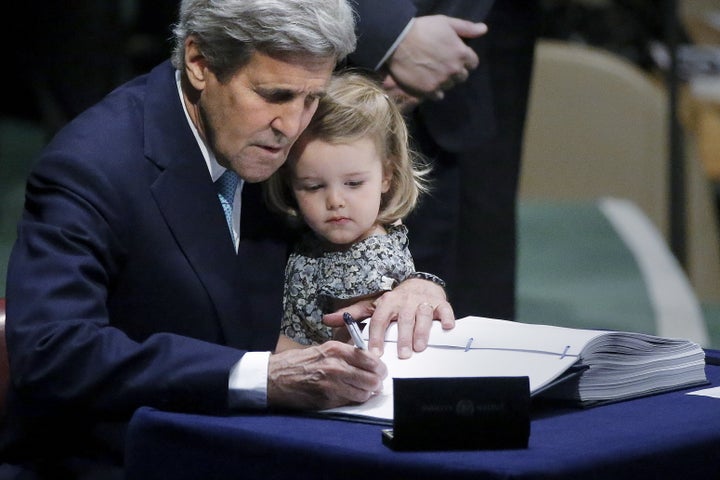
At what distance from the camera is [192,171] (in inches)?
89.7

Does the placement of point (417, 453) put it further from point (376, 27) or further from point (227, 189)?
point (376, 27)

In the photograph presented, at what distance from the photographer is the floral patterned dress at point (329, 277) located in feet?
7.91

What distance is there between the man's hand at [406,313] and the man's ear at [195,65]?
1.40ft

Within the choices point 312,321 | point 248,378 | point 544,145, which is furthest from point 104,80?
point 248,378

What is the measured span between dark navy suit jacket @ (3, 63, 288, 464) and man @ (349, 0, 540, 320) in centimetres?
55

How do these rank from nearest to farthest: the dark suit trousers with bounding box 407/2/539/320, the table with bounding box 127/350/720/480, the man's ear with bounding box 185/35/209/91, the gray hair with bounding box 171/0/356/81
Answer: the table with bounding box 127/350/720/480 < the gray hair with bounding box 171/0/356/81 < the man's ear with bounding box 185/35/209/91 < the dark suit trousers with bounding box 407/2/539/320

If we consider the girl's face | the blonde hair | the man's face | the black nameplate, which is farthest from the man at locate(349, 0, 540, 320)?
the black nameplate

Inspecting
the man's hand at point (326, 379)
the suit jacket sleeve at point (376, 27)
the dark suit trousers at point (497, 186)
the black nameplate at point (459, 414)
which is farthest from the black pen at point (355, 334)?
the dark suit trousers at point (497, 186)

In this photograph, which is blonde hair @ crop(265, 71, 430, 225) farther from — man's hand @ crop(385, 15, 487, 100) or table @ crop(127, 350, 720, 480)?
table @ crop(127, 350, 720, 480)

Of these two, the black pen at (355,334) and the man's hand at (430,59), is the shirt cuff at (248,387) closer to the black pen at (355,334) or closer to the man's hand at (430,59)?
the black pen at (355,334)

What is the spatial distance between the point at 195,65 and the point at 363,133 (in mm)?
304

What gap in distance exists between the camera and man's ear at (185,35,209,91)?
226 centimetres

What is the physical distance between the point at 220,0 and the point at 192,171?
279 mm

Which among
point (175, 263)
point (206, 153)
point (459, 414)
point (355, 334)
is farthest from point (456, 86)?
point (459, 414)
